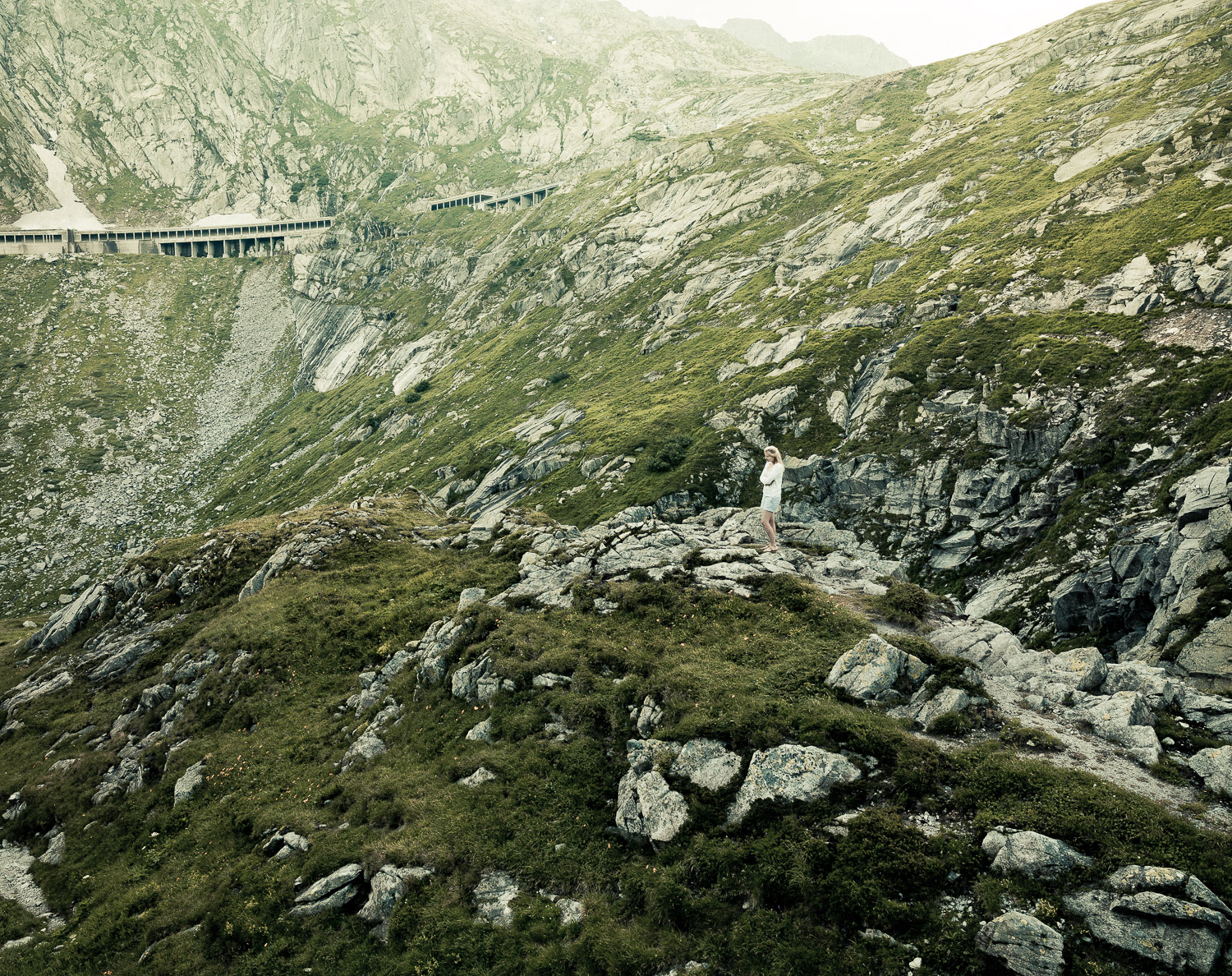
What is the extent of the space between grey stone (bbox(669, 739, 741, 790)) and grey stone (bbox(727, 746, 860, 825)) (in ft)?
1.84

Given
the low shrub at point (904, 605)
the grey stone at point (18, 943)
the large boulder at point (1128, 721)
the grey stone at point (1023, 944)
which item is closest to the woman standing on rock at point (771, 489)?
the low shrub at point (904, 605)

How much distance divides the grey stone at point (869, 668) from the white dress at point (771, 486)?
7.51 meters

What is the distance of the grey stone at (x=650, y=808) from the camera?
15781 mm

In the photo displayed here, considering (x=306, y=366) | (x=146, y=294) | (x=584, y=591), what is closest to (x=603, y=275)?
(x=306, y=366)

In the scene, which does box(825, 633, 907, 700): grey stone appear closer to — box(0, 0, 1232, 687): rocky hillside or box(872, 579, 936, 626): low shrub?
box(872, 579, 936, 626): low shrub

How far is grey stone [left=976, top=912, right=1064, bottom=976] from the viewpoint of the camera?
10156mm

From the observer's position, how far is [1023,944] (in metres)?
10.5

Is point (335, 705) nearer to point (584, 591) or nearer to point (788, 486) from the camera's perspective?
point (584, 591)

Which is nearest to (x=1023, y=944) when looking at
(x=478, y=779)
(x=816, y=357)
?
(x=478, y=779)

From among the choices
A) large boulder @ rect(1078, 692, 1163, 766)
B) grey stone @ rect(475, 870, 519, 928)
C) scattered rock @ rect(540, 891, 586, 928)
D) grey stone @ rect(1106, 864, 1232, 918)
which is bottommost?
large boulder @ rect(1078, 692, 1163, 766)

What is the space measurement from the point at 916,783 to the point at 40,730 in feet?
149

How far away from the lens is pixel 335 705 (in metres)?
27.2

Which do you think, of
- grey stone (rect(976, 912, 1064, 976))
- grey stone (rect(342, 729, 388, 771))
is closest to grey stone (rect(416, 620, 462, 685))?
grey stone (rect(342, 729, 388, 771))

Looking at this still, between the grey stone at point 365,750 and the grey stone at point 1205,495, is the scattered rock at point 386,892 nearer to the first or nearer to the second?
the grey stone at point 365,750
